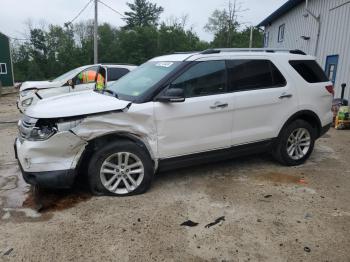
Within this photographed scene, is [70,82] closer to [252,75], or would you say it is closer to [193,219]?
[252,75]

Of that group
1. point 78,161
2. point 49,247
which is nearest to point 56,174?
point 78,161

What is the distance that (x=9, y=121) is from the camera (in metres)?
9.91

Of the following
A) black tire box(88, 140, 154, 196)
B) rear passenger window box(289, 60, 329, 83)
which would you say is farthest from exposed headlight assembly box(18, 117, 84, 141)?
rear passenger window box(289, 60, 329, 83)

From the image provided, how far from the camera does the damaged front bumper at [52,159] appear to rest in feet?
11.8

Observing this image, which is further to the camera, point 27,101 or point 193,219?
point 27,101

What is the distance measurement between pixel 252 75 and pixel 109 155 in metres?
2.37

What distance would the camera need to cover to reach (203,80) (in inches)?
169

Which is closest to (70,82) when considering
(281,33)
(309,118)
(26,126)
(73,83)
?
(73,83)

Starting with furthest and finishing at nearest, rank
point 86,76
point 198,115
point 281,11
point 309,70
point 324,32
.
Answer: point 281,11 → point 324,32 → point 86,76 → point 309,70 → point 198,115

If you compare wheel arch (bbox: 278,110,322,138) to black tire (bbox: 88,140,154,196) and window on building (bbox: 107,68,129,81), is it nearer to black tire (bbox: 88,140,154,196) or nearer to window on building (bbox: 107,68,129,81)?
black tire (bbox: 88,140,154,196)

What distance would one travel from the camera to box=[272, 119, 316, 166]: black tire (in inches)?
198

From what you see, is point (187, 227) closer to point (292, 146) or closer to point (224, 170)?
point (224, 170)

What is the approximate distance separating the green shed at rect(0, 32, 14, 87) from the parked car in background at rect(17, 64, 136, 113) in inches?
960

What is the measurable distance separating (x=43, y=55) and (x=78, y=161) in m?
40.2
